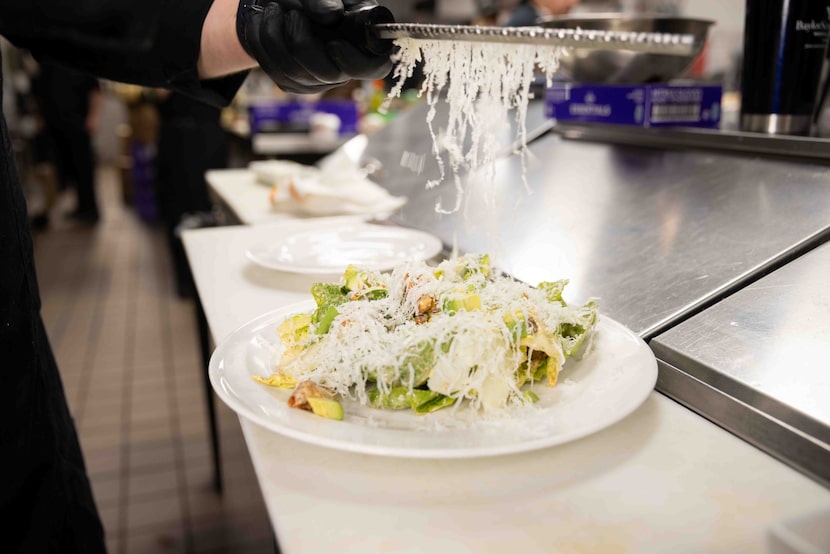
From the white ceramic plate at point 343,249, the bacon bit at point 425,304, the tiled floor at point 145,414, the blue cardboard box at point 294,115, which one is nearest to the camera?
the bacon bit at point 425,304

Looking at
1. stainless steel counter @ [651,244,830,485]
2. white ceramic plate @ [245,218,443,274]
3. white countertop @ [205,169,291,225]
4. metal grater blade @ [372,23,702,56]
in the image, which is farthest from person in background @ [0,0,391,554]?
white countertop @ [205,169,291,225]

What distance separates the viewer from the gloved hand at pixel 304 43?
0.87m

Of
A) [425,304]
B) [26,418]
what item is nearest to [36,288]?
[26,418]

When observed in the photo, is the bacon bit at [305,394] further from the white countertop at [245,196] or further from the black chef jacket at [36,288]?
the white countertop at [245,196]

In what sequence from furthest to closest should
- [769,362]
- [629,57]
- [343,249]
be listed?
1. [629,57]
2. [343,249]
3. [769,362]

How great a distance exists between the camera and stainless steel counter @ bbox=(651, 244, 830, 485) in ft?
2.11

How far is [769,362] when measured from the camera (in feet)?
2.37

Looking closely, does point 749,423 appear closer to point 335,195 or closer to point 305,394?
point 305,394

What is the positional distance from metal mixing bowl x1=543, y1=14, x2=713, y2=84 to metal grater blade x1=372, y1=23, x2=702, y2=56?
2.50 ft

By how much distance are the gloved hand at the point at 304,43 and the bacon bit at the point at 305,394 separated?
18.0 inches

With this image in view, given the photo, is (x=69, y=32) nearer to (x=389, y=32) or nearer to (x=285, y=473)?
(x=389, y=32)

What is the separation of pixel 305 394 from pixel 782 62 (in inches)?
43.3

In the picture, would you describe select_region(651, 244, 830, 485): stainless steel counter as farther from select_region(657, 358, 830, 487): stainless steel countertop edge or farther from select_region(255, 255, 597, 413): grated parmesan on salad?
select_region(255, 255, 597, 413): grated parmesan on salad

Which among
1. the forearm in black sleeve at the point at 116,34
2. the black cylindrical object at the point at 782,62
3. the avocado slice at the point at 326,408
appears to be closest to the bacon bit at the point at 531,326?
the avocado slice at the point at 326,408
